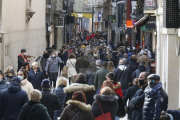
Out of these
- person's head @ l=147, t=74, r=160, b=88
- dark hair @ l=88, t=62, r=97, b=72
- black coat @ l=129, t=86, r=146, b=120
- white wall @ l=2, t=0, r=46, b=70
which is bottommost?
black coat @ l=129, t=86, r=146, b=120

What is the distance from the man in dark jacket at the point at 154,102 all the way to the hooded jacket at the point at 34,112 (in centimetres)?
190

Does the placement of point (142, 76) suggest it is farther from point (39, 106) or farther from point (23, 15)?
point (23, 15)

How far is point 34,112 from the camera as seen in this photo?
7.93 m

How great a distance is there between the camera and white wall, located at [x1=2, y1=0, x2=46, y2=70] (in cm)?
1967

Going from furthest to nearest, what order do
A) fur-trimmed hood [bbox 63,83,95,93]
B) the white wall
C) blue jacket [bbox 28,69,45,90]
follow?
the white wall < blue jacket [bbox 28,69,45,90] < fur-trimmed hood [bbox 63,83,95,93]

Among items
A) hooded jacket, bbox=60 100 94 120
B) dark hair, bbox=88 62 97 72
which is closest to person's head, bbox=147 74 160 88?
hooded jacket, bbox=60 100 94 120

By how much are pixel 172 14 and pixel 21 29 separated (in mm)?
12570

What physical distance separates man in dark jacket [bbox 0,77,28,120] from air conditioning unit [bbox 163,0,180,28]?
179 inches

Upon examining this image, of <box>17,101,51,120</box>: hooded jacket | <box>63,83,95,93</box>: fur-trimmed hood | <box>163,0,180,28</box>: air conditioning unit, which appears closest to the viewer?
<box>17,101,51,120</box>: hooded jacket

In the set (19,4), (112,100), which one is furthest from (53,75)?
(112,100)

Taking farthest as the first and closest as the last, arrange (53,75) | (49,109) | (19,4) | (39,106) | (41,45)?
(41,45) → (19,4) → (53,75) → (49,109) → (39,106)

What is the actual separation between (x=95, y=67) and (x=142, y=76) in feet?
21.9

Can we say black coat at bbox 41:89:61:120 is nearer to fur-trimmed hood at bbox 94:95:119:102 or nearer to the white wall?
fur-trimmed hood at bbox 94:95:119:102

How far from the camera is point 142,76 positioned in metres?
9.72
